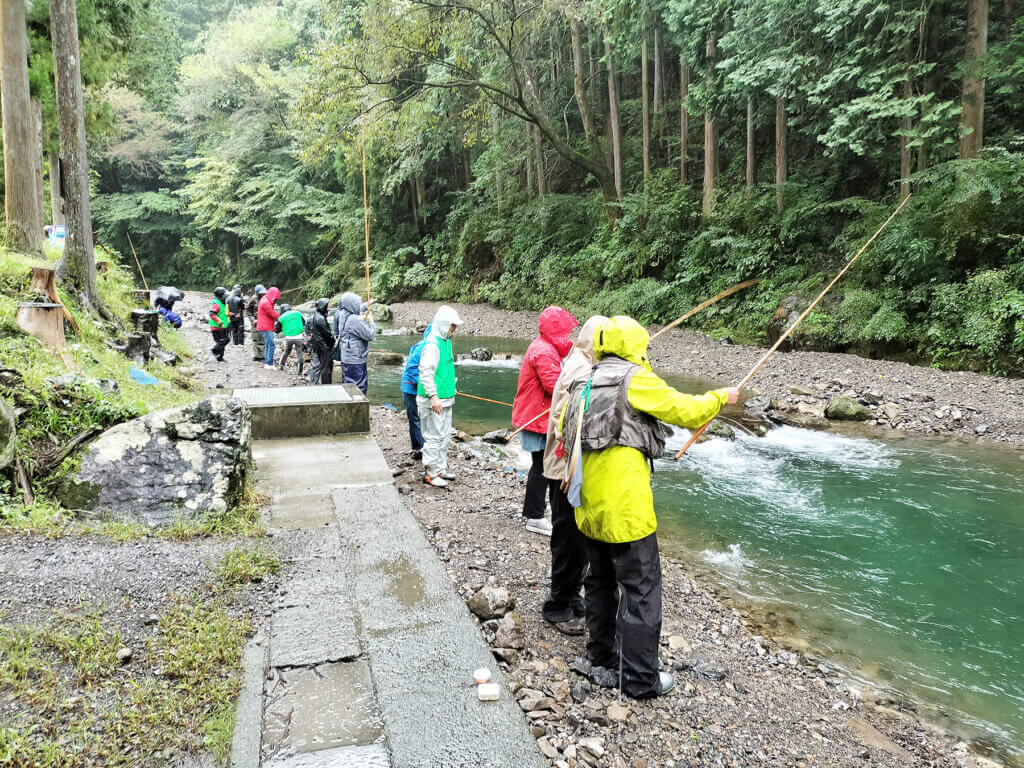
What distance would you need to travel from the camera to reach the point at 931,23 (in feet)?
45.8

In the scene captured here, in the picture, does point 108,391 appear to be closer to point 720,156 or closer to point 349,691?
point 349,691

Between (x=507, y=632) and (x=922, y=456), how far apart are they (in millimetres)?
7935

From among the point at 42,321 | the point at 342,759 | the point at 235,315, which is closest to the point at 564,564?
the point at 342,759

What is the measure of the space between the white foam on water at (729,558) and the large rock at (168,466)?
176 inches

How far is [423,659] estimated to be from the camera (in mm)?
3500

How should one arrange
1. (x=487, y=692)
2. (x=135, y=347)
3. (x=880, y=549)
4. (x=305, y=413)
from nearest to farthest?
(x=487, y=692), (x=880, y=549), (x=305, y=413), (x=135, y=347)

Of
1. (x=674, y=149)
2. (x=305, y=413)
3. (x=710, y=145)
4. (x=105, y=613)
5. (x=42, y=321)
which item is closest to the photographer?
(x=105, y=613)

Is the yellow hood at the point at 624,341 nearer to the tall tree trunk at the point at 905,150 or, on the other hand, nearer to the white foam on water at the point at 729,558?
the white foam on water at the point at 729,558

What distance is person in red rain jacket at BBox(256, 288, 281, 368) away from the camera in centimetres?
1485

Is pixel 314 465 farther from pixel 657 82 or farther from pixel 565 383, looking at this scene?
pixel 657 82

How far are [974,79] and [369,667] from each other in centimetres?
1470

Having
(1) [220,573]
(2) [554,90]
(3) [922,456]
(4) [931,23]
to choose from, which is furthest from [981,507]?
(2) [554,90]

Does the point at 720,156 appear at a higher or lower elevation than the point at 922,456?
higher

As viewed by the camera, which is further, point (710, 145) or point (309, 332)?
point (710, 145)
